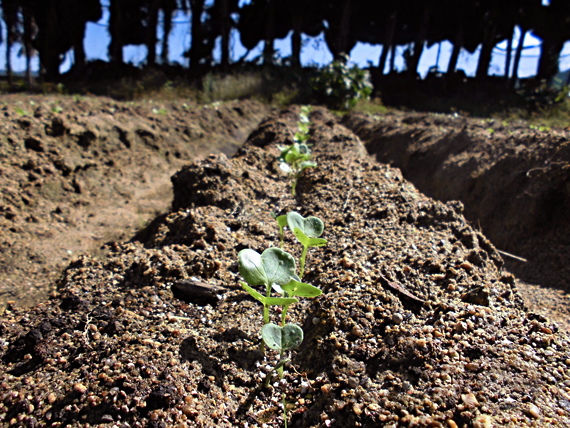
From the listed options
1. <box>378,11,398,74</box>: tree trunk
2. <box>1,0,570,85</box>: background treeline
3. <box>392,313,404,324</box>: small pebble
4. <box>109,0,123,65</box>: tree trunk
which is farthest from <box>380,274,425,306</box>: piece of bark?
<box>109,0,123,65</box>: tree trunk

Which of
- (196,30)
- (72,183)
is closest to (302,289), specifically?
(72,183)

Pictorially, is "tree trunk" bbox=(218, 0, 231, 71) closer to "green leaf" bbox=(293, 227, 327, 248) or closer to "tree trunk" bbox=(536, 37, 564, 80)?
"tree trunk" bbox=(536, 37, 564, 80)

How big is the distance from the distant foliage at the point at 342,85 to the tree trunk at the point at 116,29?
14300 millimetres

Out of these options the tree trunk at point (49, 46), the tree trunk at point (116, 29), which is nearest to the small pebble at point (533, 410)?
the tree trunk at point (116, 29)

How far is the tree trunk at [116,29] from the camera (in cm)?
1856

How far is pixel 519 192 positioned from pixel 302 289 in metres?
2.87

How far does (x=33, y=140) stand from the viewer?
3266 millimetres

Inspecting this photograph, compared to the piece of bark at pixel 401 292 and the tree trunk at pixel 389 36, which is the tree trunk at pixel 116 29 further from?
the piece of bark at pixel 401 292

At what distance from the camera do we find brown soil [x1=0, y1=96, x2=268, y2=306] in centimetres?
236

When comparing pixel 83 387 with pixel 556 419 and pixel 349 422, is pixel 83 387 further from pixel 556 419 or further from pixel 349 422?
pixel 556 419

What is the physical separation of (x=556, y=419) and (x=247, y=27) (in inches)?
986

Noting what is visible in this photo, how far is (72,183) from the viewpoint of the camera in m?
3.38

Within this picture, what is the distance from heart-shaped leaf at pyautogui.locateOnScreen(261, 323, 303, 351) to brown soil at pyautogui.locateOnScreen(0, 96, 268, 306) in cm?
166

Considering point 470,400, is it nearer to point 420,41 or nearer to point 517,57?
point 420,41
